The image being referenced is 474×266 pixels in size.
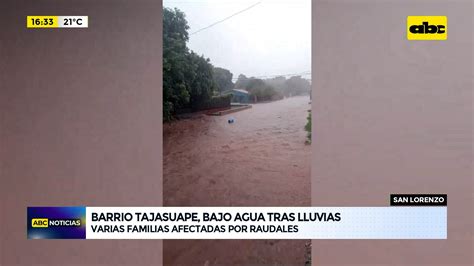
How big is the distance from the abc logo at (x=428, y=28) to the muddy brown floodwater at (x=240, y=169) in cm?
85

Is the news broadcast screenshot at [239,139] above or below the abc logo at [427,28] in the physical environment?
below

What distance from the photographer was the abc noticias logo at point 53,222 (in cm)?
196

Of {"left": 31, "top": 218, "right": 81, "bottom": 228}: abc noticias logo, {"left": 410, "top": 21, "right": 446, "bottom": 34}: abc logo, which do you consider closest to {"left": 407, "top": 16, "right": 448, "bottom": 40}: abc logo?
{"left": 410, "top": 21, "right": 446, "bottom": 34}: abc logo

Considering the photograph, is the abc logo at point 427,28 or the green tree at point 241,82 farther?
the green tree at point 241,82

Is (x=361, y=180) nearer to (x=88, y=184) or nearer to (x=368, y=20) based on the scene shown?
(x=368, y=20)

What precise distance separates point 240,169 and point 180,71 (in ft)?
2.73

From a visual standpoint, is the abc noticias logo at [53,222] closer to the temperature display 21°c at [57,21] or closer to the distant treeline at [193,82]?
the distant treeline at [193,82]

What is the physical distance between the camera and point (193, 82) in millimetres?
2053

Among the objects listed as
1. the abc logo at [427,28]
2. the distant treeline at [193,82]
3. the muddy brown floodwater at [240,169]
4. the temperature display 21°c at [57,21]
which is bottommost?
the muddy brown floodwater at [240,169]

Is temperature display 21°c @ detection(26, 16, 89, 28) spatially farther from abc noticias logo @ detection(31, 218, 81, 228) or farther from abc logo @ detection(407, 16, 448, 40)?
abc logo @ detection(407, 16, 448, 40)

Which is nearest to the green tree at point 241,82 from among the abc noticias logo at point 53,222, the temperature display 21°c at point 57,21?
the temperature display 21°c at point 57,21

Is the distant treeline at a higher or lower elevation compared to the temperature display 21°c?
lower

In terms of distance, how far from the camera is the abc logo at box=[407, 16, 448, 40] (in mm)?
1872

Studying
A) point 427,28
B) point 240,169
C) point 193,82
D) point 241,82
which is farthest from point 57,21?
point 427,28
